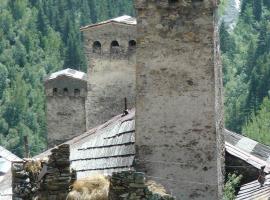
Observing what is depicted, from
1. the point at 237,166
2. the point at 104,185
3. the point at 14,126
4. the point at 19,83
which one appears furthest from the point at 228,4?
the point at 104,185

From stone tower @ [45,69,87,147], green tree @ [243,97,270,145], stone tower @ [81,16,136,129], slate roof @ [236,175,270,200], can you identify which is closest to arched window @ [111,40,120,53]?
stone tower @ [81,16,136,129]

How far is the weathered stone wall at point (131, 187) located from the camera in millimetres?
10164

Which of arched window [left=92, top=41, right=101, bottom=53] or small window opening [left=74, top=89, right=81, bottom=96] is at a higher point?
arched window [left=92, top=41, right=101, bottom=53]

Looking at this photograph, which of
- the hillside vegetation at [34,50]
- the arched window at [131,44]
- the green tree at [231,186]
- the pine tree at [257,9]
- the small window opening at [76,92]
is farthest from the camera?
the pine tree at [257,9]

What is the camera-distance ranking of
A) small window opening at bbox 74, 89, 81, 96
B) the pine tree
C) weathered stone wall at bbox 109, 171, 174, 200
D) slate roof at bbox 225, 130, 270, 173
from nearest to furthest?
weathered stone wall at bbox 109, 171, 174, 200 < slate roof at bbox 225, 130, 270, 173 < small window opening at bbox 74, 89, 81, 96 < the pine tree

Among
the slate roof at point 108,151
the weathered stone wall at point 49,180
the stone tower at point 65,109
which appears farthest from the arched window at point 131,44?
the weathered stone wall at point 49,180

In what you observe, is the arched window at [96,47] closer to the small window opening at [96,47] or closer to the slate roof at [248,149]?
the small window opening at [96,47]

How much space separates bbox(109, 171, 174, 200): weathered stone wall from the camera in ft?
33.3

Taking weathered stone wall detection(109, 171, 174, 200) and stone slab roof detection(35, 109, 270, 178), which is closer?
weathered stone wall detection(109, 171, 174, 200)

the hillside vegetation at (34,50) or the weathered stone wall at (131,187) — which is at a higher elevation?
the weathered stone wall at (131,187)

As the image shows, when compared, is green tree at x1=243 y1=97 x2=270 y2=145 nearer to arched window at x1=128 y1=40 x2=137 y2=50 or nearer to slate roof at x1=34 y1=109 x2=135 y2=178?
arched window at x1=128 y1=40 x2=137 y2=50

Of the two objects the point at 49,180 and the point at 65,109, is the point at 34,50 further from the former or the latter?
the point at 49,180

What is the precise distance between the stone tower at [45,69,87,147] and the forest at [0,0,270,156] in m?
42.5

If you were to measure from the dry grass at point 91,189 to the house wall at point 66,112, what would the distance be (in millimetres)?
21007
